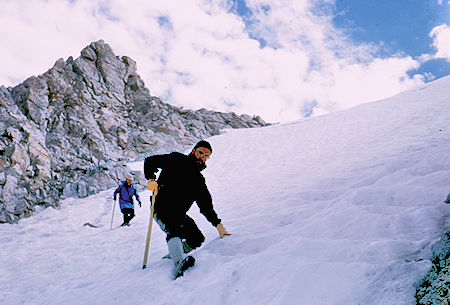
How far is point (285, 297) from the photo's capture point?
2545 millimetres

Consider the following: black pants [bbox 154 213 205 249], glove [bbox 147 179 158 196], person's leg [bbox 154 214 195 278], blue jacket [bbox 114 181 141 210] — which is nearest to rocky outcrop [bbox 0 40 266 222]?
blue jacket [bbox 114 181 141 210]

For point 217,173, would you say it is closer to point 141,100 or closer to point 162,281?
point 162,281

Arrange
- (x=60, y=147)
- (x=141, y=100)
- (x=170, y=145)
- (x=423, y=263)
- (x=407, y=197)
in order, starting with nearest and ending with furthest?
(x=423, y=263) → (x=407, y=197) → (x=60, y=147) → (x=170, y=145) → (x=141, y=100)

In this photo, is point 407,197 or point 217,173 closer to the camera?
point 407,197

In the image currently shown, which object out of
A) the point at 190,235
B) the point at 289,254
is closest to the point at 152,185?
the point at 190,235

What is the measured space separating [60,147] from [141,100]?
1746cm

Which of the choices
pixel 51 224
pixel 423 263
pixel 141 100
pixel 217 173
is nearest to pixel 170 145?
pixel 141 100

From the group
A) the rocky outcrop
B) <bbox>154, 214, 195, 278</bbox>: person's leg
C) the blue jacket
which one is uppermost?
the rocky outcrop

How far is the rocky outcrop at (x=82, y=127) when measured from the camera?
51.9ft

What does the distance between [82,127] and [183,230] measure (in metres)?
25.3

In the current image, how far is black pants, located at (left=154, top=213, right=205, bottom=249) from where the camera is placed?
3994 mm

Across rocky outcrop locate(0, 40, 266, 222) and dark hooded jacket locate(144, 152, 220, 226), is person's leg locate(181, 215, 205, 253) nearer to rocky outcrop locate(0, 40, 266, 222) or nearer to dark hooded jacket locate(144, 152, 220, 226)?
dark hooded jacket locate(144, 152, 220, 226)

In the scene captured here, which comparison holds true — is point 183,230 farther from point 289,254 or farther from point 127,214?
point 127,214

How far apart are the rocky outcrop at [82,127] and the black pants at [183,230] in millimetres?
11359
